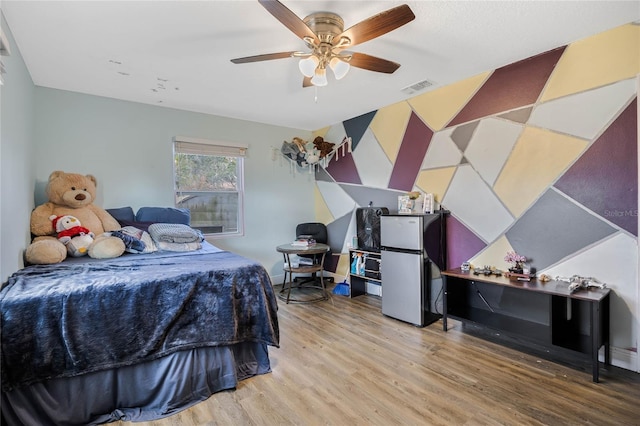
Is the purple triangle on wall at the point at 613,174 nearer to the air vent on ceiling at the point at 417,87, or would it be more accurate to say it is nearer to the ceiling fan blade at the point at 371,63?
the air vent on ceiling at the point at 417,87

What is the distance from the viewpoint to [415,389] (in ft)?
6.65

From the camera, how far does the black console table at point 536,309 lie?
213 cm

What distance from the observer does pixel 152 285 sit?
1852mm

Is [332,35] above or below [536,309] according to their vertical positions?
above

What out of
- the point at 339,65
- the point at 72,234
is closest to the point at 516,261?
the point at 339,65

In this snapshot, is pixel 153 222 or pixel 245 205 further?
pixel 245 205

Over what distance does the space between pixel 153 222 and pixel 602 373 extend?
164 inches

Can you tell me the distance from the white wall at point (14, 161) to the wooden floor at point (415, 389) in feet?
4.76

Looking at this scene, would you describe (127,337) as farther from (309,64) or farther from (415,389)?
(309,64)

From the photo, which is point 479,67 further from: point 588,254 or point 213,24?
point 213,24

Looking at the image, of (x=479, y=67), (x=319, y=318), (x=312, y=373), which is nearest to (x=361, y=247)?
(x=319, y=318)

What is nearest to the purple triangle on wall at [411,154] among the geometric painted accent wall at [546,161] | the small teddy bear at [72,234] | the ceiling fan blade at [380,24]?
the geometric painted accent wall at [546,161]

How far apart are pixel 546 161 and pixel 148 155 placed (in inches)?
163

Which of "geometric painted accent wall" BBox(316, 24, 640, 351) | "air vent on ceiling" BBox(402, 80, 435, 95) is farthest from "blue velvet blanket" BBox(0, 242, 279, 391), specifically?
"air vent on ceiling" BBox(402, 80, 435, 95)
